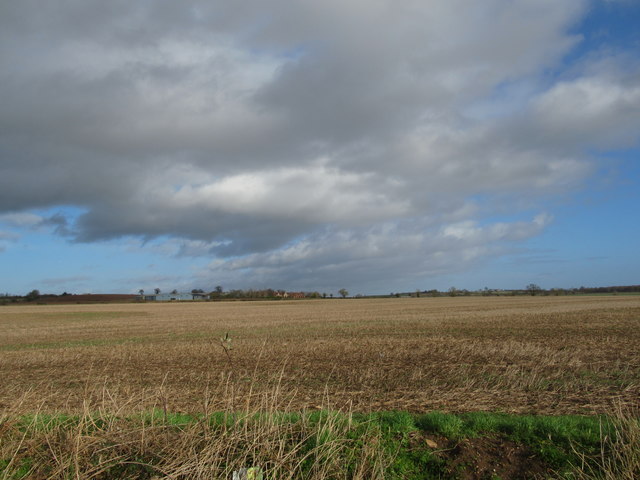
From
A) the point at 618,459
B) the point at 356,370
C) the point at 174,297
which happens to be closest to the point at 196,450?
the point at 618,459

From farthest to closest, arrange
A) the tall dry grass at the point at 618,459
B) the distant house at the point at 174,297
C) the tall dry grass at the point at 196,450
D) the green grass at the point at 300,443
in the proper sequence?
1. the distant house at the point at 174,297
2. the green grass at the point at 300,443
3. the tall dry grass at the point at 196,450
4. the tall dry grass at the point at 618,459

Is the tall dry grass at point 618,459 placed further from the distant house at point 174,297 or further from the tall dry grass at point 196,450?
the distant house at point 174,297

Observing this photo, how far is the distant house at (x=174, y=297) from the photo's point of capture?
547ft

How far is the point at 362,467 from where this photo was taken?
23.7 ft

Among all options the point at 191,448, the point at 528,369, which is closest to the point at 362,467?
the point at 191,448

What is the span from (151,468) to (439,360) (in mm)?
13968

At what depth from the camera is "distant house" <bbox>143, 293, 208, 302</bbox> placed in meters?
167

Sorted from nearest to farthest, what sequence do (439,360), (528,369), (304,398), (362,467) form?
(362,467), (304,398), (528,369), (439,360)

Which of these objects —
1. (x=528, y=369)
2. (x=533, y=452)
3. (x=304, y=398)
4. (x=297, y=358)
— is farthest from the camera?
(x=297, y=358)

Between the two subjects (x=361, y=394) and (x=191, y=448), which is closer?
(x=191, y=448)

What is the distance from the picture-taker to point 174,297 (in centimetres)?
17725

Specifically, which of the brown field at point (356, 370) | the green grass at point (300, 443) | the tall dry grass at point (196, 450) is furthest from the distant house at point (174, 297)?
the green grass at point (300, 443)

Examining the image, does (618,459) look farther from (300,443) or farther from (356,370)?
(356,370)

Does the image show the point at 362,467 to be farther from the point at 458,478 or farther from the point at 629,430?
the point at 629,430
